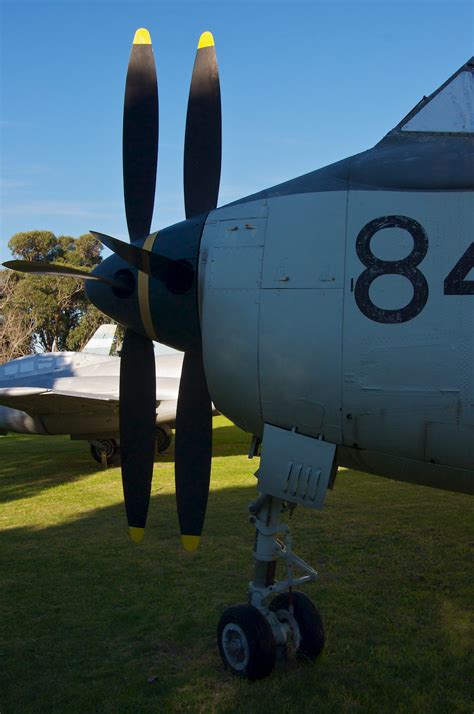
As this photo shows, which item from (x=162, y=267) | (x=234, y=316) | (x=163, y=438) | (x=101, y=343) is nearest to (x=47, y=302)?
(x=101, y=343)

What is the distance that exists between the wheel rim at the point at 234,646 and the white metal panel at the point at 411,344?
1738 millimetres

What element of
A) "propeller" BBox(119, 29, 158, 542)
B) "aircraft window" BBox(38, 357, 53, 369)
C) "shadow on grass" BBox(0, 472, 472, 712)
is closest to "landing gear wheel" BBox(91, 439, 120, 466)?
"aircraft window" BBox(38, 357, 53, 369)

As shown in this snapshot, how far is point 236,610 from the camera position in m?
4.45

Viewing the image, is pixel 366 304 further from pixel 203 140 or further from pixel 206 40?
pixel 206 40

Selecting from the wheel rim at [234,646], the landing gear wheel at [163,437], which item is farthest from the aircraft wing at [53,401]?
the wheel rim at [234,646]

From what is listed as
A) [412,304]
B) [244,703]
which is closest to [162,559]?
[244,703]

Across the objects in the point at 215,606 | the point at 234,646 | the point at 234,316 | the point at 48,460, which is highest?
the point at 234,316

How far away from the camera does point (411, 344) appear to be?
3410 millimetres

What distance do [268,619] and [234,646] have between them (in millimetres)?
332

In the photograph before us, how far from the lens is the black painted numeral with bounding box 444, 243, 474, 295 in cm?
333

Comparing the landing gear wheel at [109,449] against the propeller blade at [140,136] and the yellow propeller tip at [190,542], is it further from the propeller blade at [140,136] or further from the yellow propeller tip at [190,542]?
the yellow propeller tip at [190,542]

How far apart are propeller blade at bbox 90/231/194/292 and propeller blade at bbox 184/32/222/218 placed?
88 cm

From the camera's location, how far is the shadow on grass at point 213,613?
427cm

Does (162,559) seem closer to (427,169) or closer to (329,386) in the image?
(329,386)
